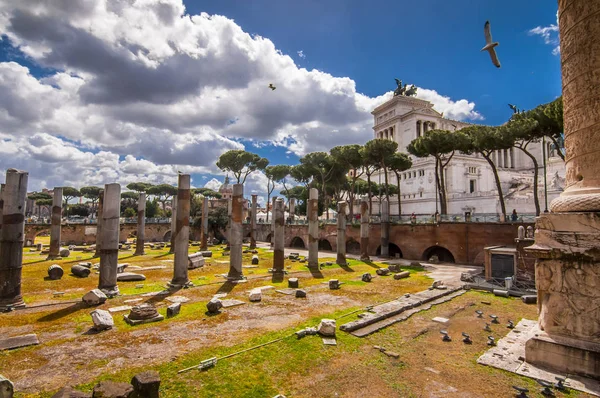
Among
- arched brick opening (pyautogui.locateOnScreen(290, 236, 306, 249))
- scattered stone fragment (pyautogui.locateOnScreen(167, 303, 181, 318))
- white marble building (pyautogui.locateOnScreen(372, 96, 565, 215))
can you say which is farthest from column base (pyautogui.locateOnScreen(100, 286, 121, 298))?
white marble building (pyautogui.locateOnScreen(372, 96, 565, 215))

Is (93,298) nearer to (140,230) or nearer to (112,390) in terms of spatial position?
(112,390)

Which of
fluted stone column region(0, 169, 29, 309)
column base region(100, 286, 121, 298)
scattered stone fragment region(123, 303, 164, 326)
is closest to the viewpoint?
scattered stone fragment region(123, 303, 164, 326)

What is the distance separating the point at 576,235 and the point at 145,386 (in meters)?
7.86

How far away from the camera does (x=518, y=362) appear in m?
6.28

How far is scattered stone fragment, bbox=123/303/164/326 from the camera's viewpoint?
845 centimetres

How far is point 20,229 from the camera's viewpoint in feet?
34.0

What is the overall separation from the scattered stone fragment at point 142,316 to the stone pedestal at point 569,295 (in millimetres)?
8688

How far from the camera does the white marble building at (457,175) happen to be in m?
40.7

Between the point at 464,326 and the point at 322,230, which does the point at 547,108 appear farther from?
the point at 322,230

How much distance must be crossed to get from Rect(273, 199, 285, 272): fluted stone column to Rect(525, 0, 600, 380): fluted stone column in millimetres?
11839

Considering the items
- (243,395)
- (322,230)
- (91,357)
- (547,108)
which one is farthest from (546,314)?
(322,230)

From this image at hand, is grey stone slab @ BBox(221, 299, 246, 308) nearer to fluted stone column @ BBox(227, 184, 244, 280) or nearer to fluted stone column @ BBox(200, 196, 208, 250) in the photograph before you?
fluted stone column @ BBox(227, 184, 244, 280)

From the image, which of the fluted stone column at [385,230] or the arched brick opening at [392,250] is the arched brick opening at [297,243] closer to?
the arched brick opening at [392,250]

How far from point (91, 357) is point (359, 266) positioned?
55.9 feet
